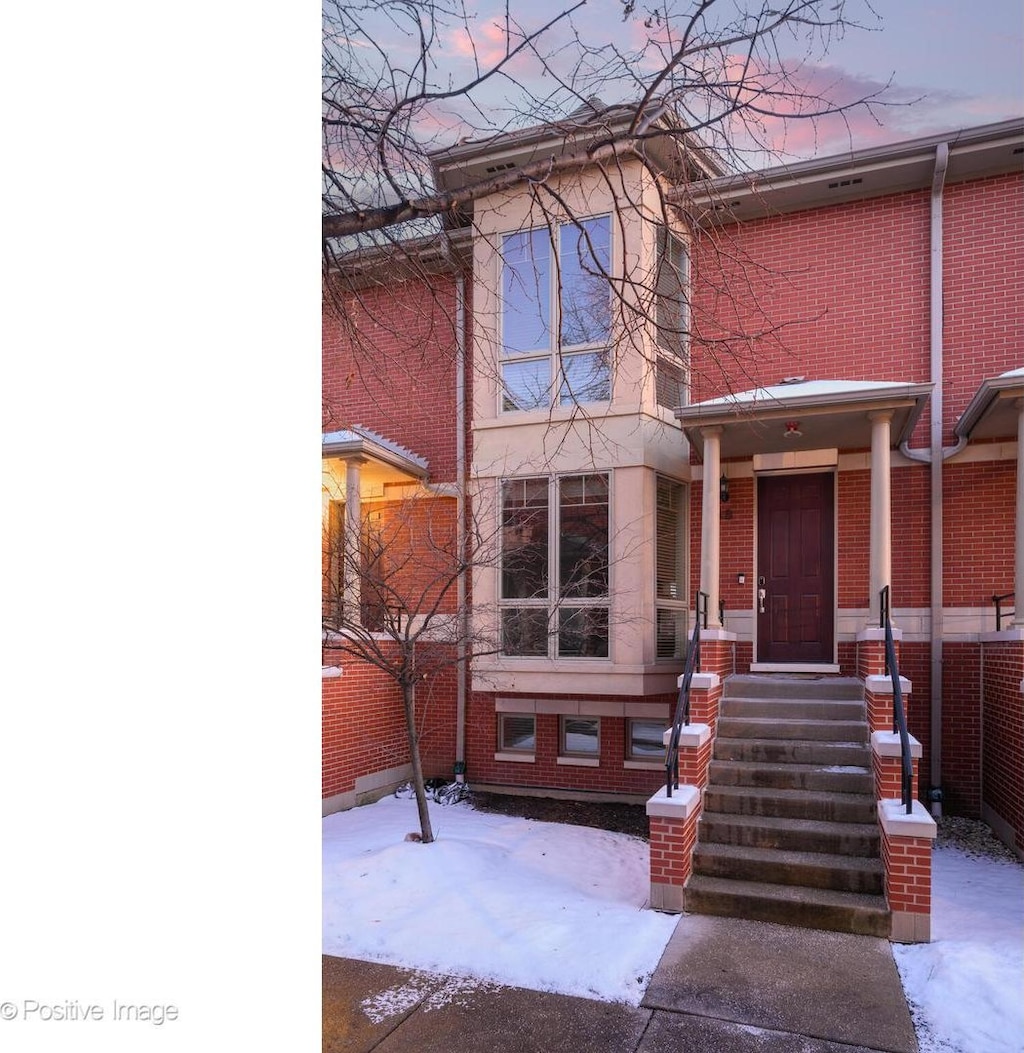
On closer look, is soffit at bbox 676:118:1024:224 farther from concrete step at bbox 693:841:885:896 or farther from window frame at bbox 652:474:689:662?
concrete step at bbox 693:841:885:896

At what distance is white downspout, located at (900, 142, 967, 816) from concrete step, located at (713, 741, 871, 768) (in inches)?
63.7

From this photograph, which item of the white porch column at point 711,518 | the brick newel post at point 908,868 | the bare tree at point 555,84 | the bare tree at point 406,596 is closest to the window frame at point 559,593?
the bare tree at point 406,596

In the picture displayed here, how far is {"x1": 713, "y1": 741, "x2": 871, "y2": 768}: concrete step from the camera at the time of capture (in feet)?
18.7

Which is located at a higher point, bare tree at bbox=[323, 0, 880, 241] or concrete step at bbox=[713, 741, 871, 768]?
bare tree at bbox=[323, 0, 880, 241]

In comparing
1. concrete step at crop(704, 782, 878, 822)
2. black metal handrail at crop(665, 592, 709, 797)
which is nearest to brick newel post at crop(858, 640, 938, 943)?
concrete step at crop(704, 782, 878, 822)

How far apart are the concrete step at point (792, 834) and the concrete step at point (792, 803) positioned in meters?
0.04

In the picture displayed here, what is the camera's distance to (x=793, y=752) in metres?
5.83

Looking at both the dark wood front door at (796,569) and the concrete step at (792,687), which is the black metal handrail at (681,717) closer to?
the concrete step at (792,687)

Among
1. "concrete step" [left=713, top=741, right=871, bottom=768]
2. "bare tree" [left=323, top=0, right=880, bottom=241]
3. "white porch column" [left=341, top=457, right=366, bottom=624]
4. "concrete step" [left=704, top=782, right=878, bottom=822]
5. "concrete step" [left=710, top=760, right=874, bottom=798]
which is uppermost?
"bare tree" [left=323, top=0, right=880, bottom=241]

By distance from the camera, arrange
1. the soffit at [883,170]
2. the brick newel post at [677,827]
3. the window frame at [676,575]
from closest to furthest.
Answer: the brick newel post at [677,827] < the soffit at [883,170] < the window frame at [676,575]

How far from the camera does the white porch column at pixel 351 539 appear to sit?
671 centimetres
